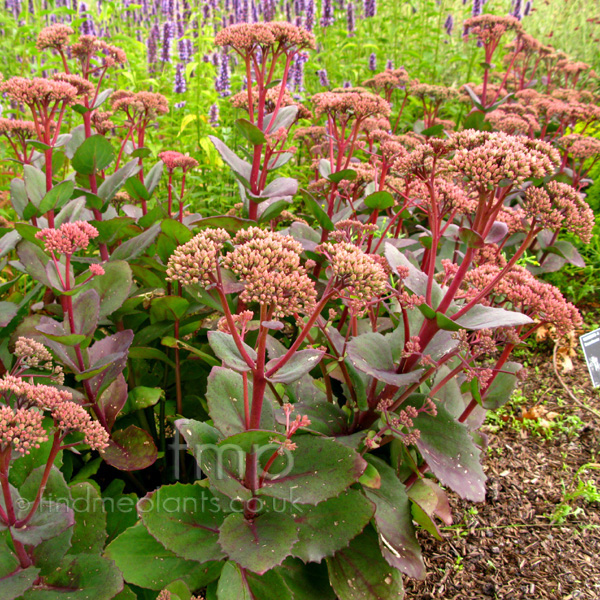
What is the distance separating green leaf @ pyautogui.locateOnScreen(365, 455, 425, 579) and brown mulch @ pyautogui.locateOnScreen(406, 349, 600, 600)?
550mm

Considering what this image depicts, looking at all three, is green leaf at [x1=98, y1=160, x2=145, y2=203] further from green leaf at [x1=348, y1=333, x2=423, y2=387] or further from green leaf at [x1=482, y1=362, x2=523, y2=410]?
green leaf at [x1=482, y1=362, x2=523, y2=410]

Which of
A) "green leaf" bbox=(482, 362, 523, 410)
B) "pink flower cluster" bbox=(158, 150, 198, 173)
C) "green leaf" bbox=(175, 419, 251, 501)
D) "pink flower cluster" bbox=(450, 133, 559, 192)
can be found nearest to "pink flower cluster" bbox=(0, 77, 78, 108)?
"pink flower cluster" bbox=(158, 150, 198, 173)

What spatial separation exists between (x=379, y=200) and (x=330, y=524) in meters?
1.39

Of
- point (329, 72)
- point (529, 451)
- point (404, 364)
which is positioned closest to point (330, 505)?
point (404, 364)

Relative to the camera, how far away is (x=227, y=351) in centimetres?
125

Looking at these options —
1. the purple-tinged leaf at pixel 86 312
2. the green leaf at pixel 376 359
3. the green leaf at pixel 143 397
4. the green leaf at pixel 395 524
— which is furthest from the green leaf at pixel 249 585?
the purple-tinged leaf at pixel 86 312

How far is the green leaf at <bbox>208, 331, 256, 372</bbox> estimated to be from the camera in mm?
1199

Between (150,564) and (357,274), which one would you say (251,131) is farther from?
(150,564)

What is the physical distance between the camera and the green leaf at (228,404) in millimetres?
1377

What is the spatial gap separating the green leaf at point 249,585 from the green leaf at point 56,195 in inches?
57.6

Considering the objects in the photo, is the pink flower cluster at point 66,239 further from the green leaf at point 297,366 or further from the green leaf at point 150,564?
the green leaf at point 150,564

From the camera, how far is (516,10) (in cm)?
630

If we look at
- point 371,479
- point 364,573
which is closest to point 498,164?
point 371,479

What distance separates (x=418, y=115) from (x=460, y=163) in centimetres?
457
